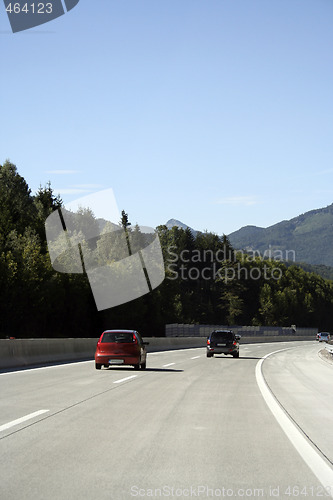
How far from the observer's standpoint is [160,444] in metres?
8.23

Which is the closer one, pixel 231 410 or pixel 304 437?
pixel 304 437

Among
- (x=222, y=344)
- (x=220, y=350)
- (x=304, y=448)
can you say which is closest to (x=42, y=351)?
(x=220, y=350)

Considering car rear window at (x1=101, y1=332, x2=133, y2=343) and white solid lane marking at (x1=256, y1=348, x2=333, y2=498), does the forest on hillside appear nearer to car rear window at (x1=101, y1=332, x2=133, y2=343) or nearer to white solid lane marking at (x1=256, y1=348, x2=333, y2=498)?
car rear window at (x1=101, y1=332, x2=133, y2=343)

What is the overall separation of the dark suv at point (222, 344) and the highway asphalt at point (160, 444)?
2114 cm

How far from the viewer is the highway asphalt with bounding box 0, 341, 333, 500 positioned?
6035 millimetres

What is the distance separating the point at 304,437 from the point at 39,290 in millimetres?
77892

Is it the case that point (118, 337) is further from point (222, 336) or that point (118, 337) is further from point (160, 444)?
point (160, 444)

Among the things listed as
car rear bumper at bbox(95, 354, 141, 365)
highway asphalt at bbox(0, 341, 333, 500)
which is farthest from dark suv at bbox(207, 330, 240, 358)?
highway asphalt at bbox(0, 341, 333, 500)

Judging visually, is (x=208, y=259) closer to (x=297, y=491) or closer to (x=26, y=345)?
(x=26, y=345)

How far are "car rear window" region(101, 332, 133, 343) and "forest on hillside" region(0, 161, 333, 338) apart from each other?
4230cm

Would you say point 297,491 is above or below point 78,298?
below

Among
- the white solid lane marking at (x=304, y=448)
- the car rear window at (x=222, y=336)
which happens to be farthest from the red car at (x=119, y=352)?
the car rear window at (x=222, y=336)

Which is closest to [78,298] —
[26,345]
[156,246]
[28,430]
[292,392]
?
[156,246]

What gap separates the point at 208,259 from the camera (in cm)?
16862
